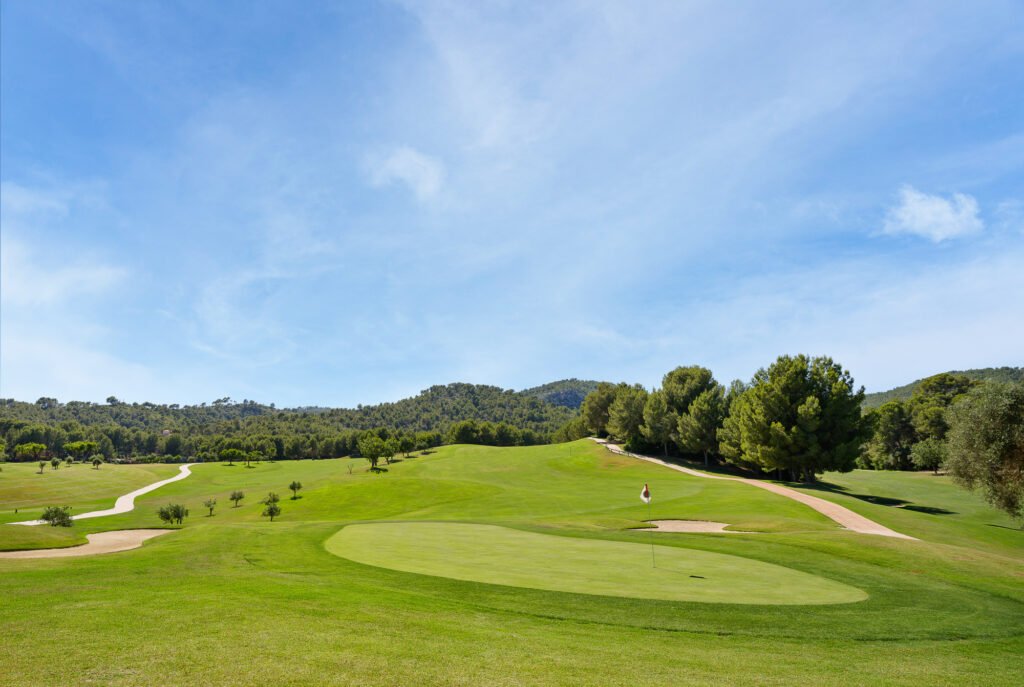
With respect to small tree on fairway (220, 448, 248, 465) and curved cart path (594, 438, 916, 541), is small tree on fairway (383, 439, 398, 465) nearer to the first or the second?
small tree on fairway (220, 448, 248, 465)

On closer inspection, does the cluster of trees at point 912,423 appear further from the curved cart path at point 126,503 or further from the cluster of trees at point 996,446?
the curved cart path at point 126,503

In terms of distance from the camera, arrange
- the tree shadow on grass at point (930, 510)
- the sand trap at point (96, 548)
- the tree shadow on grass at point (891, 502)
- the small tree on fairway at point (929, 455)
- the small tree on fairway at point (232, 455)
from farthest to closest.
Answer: the small tree on fairway at point (232, 455) < the small tree on fairway at point (929, 455) < the tree shadow on grass at point (891, 502) < the tree shadow on grass at point (930, 510) < the sand trap at point (96, 548)

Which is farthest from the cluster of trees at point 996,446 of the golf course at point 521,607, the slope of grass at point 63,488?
the slope of grass at point 63,488

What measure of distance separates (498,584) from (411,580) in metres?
2.81

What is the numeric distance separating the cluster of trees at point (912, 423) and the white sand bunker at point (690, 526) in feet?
218

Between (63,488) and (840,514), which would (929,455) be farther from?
(63,488)

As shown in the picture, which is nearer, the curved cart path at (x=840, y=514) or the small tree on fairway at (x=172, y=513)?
the curved cart path at (x=840, y=514)

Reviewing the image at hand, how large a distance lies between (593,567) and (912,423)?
337 feet

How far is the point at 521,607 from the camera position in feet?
38.9

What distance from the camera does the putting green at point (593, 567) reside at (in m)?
13.7

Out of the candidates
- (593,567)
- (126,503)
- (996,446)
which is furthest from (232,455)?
(996,446)

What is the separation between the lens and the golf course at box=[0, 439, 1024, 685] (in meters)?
7.43

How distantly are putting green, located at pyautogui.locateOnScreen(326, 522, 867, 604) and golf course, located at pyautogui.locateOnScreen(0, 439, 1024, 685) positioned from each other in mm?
124

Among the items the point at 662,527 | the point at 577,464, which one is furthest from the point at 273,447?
the point at 662,527
